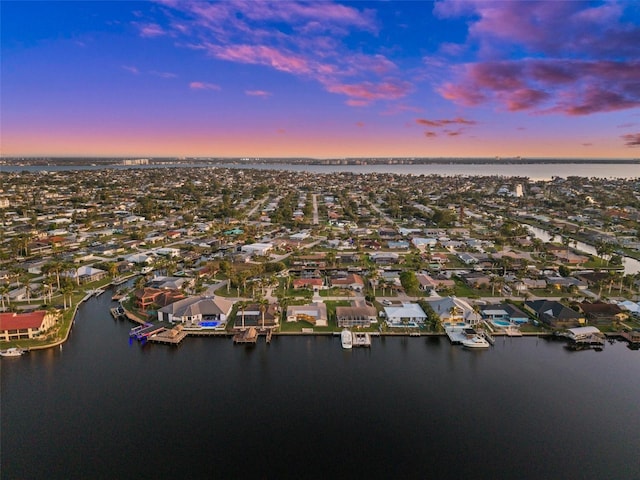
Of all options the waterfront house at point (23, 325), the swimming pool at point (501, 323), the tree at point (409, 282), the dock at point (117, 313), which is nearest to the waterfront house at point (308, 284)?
the tree at point (409, 282)

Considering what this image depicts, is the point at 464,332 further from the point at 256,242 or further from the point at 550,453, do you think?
the point at 256,242

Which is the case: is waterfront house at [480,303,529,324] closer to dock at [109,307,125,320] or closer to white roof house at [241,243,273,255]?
white roof house at [241,243,273,255]

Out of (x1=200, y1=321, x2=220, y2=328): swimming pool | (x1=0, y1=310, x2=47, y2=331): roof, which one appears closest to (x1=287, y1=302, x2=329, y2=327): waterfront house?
(x1=200, y1=321, x2=220, y2=328): swimming pool

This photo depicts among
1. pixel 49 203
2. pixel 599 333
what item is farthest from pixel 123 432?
pixel 49 203

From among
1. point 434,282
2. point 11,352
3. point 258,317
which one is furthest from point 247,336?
point 434,282

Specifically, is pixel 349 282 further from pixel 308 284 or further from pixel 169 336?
pixel 169 336

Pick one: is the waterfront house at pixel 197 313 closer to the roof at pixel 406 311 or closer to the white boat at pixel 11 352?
the white boat at pixel 11 352
